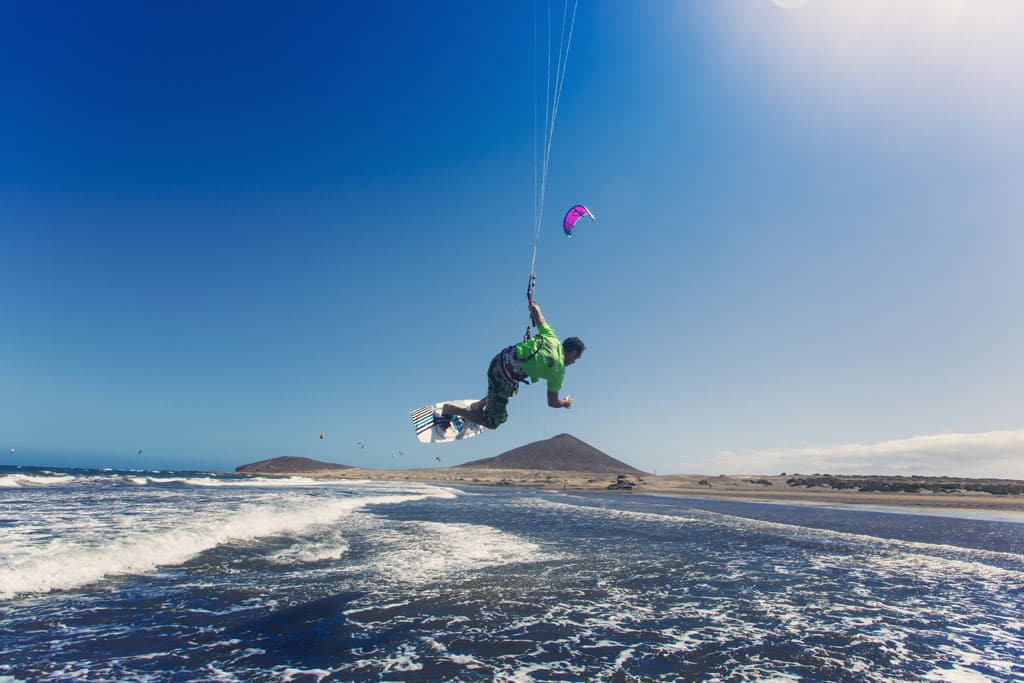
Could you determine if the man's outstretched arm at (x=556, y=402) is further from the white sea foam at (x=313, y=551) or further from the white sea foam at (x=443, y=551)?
the white sea foam at (x=313, y=551)

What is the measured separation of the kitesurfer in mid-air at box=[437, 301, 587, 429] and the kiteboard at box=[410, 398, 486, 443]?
2.40ft

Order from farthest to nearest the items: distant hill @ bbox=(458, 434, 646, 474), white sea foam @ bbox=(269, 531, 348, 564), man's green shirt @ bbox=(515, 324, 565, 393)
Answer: distant hill @ bbox=(458, 434, 646, 474) < white sea foam @ bbox=(269, 531, 348, 564) < man's green shirt @ bbox=(515, 324, 565, 393)

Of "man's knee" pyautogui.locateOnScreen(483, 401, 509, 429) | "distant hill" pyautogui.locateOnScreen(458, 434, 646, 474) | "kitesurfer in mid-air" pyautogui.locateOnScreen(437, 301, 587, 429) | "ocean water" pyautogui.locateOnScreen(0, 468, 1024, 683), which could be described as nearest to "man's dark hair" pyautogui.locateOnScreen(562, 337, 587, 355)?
"kitesurfer in mid-air" pyautogui.locateOnScreen(437, 301, 587, 429)

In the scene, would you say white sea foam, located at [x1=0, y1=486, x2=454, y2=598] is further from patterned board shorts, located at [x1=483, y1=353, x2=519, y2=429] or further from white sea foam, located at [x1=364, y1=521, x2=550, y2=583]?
patterned board shorts, located at [x1=483, y1=353, x2=519, y2=429]

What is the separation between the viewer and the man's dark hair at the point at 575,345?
902cm

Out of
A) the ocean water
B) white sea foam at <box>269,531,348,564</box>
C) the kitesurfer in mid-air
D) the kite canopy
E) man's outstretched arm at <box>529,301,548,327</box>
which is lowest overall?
the ocean water

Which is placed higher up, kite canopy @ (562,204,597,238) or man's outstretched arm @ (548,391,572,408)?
kite canopy @ (562,204,597,238)

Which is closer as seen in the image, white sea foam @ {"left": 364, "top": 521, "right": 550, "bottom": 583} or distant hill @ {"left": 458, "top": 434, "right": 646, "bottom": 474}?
white sea foam @ {"left": 364, "top": 521, "right": 550, "bottom": 583}

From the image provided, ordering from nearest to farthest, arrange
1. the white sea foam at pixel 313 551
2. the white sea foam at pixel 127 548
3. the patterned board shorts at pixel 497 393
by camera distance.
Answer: the white sea foam at pixel 127 548
the patterned board shorts at pixel 497 393
the white sea foam at pixel 313 551

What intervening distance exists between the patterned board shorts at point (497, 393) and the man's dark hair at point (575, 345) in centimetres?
107

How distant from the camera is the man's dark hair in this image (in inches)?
355

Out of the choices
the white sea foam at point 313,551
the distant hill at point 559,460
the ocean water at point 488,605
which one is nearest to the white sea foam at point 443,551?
the ocean water at point 488,605

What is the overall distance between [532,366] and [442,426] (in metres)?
2.79

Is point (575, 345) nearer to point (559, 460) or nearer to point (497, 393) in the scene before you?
point (497, 393)
